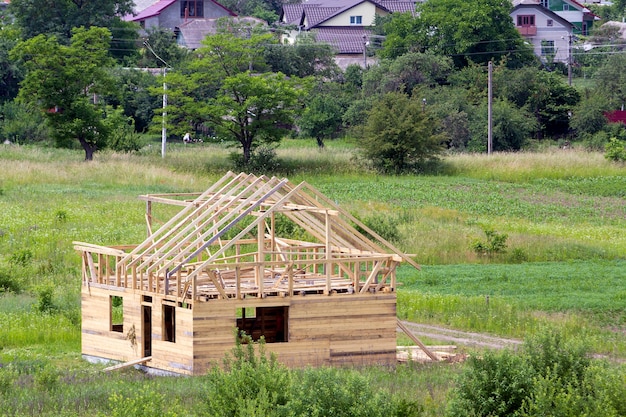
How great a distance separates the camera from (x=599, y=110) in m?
70.9

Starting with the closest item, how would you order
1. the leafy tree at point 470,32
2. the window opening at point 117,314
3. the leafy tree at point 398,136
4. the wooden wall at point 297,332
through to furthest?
the wooden wall at point 297,332 → the window opening at point 117,314 → the leafy tree at point 398,136 → the leafy tree at point 470,32

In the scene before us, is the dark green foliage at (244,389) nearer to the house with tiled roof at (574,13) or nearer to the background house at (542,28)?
the background house at (542,28)

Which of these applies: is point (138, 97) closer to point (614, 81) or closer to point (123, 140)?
point (123, 140)

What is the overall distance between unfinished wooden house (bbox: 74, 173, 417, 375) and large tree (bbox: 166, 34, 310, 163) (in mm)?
32793

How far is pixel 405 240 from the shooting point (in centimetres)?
4172

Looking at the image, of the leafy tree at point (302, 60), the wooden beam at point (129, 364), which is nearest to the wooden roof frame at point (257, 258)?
the wooden beam at point (129, 364)

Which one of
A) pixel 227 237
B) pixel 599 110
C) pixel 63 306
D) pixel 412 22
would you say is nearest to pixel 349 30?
pixel 412 22

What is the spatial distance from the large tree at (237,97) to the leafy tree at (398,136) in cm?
425

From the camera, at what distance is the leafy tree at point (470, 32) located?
3184 inches

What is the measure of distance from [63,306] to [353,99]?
1900 inches

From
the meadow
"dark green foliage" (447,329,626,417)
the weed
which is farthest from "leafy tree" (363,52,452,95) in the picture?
"dark green foliage" (447,329,626,417)

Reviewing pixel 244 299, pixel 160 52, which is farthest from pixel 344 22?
pixel 244 299

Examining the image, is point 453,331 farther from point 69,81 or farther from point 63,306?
point 69,81

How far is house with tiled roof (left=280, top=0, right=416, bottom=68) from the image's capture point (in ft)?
330
